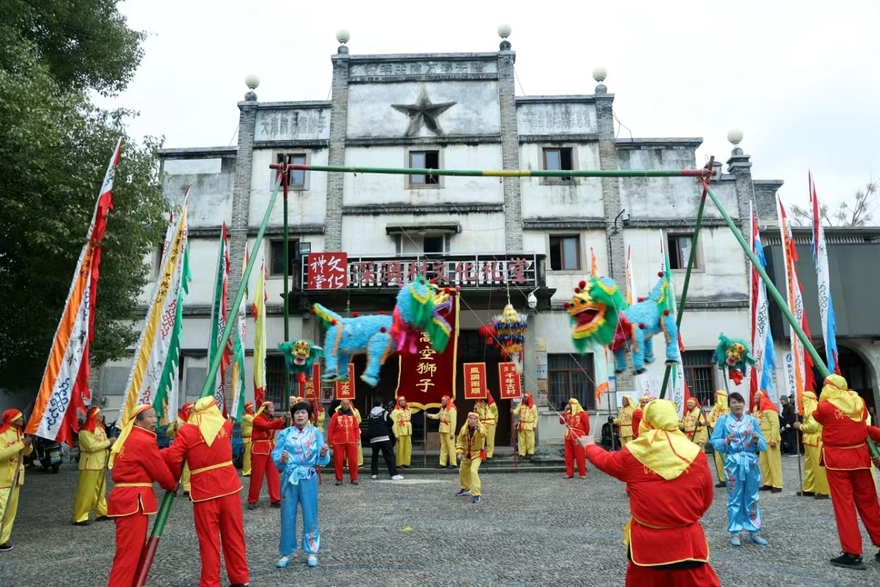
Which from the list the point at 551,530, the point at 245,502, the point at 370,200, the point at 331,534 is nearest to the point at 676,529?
the point at 551,530

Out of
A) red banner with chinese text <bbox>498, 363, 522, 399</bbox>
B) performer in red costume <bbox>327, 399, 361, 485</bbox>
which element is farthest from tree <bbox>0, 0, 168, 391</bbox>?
red banner with chinese text <bbox>498, 363, 522, 399</bbox>

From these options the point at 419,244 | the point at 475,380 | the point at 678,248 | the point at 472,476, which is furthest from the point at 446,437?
the point at 678,248

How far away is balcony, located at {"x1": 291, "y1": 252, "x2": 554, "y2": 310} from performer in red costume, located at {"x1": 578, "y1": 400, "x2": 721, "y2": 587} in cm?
1315

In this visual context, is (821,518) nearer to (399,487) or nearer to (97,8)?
(399,487)

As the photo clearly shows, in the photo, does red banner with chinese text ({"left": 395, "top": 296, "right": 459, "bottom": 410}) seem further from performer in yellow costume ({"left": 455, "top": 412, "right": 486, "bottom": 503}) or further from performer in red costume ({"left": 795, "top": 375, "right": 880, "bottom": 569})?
performer in red costume ({"left": 795, "top": 375, "right": 880, "bottom": 569})

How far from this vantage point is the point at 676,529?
13.6ft

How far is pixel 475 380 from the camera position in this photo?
15492 mm

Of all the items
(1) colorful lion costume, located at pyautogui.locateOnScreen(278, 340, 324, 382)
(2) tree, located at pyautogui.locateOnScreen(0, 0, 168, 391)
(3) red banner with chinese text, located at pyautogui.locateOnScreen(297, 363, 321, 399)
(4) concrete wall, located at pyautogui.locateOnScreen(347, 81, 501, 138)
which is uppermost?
(4) concrete wall, located at pyautogui.locateOnScreen(347, 81, 501, 138)

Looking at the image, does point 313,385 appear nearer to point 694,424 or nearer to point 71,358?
point 71,358

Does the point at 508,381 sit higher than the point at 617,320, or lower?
lower

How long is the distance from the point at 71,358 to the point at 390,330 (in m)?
3.43

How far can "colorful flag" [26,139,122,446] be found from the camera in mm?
6633

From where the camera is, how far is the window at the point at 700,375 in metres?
19.0

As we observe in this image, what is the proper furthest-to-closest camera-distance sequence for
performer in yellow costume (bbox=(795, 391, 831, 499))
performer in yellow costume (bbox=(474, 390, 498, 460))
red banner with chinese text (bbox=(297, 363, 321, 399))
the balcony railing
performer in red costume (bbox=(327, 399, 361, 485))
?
the balcony railing
performer in yellow costume (bbox=(474, 390, 498, 460))
performer in red costume (bbox=(327, 399, 361, 485))
red banner with chinese text (bbox=(297, 363, 321, 399))
performer in yellow costume (bbox=(795, 391, 831, 499))
